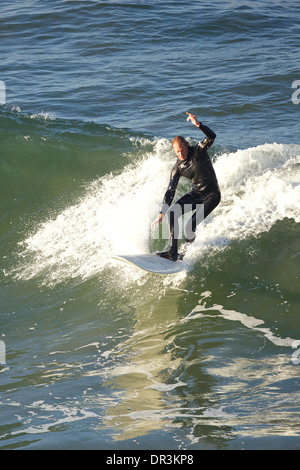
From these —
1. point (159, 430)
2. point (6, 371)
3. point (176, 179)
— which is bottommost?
point (6, 371)

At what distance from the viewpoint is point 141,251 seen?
31.5 ft

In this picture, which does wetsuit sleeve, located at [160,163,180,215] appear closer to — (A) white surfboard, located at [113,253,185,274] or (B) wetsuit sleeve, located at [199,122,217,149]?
(B) wetsuit sleeve, located at [199,122,217,149]

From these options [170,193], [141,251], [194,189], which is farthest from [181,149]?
[141,251]

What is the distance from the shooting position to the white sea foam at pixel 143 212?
9805 millimetres

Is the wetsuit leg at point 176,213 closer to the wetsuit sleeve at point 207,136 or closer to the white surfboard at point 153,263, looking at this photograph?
the white surfboard at point 153,263

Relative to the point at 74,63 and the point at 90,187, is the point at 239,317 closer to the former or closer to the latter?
the point at 90,187

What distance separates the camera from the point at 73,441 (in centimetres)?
505

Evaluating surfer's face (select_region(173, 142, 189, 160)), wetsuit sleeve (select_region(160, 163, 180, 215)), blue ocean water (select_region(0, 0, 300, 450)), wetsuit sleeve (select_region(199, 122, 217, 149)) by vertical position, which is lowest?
blue ocean water (select_region(0, 0, 300, 450))

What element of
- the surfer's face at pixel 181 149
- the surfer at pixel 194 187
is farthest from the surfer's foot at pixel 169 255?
the surfer's face at pixel 181 149

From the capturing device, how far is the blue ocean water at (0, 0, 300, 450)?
5.64 meters

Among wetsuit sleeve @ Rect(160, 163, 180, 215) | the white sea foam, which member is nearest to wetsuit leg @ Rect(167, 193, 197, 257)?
wetsuit sleeve @ Rect(160, 163, 180, 215)

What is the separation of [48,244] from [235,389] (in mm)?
5585

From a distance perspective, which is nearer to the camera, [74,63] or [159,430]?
[159,430]

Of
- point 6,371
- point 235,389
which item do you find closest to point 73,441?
point 235,389
